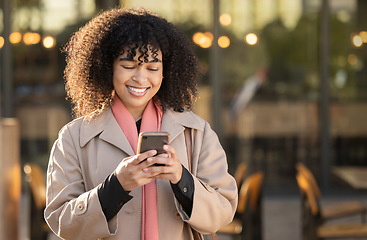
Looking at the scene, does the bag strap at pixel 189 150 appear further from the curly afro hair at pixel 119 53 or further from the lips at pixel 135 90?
the lips at pixel 135 90

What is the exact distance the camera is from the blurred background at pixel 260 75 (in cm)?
793

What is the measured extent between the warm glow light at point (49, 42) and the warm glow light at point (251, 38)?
8.10 feet

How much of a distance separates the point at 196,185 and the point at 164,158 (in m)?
0.21

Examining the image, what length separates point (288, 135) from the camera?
8133mm

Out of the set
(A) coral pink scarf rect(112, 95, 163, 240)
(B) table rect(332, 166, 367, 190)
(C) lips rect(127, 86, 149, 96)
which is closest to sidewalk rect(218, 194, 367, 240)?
(B) table rect(332, 166, 367, 190)

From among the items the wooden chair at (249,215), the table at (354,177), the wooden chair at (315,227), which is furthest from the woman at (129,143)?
the table at (354,177)

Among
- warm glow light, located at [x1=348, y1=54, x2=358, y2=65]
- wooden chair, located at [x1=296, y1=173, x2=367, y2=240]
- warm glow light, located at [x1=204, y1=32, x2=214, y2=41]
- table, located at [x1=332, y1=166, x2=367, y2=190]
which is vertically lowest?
wooden chair, located at [x1=296, y1=173, x2=367, y2=240]

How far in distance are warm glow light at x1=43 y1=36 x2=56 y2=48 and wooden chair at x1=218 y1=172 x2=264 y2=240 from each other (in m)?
4.13

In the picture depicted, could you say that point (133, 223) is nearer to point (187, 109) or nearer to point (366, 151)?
point (187, 109)

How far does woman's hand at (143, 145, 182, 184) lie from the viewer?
1.89 m

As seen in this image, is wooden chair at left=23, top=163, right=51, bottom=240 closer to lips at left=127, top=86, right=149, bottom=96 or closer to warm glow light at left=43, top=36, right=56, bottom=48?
lips at left=127, top=86, right=149, bottom=96

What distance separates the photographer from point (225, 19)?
313 inches

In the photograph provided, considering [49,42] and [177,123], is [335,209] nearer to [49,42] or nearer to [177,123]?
[177,123]

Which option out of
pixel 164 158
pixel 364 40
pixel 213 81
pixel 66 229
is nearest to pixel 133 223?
pixel 66 229
